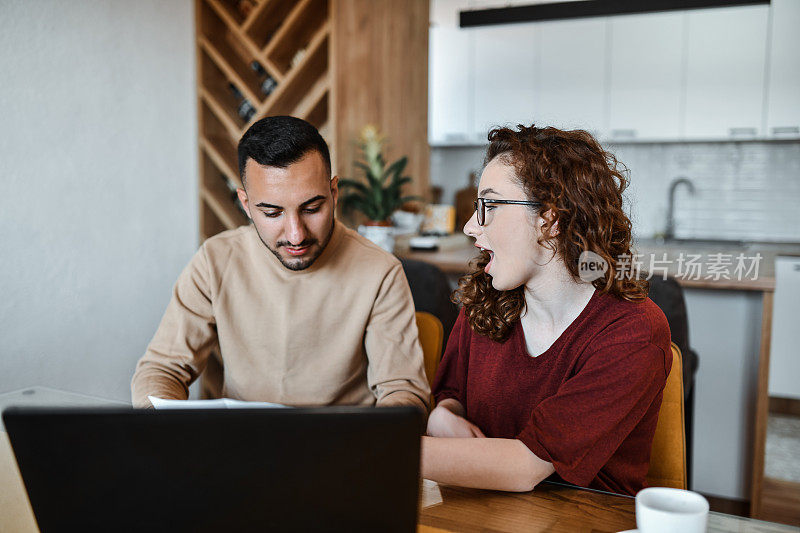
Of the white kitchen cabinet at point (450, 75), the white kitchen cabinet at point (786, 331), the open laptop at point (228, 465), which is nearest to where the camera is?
the open laptop at point (228, 465)

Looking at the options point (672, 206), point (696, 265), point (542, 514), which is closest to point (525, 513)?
point (542, 514)

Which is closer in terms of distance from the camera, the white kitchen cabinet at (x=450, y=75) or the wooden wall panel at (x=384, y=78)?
the wooden wall panel at (x=384, y=78)

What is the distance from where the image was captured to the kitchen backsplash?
4.44 m

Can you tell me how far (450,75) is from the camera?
5176 millimetres

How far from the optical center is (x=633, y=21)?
14.8 feet

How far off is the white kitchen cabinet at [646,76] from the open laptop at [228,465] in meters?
4.51

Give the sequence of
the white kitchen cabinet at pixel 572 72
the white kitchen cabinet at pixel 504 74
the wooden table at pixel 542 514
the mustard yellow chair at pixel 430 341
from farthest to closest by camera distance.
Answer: the white kitchen cabinet at pixel 504 74, the white kitchen cabinet at pixel 572 72, the mustard yellow chair at pixel 430 341, the wooden table at pixel 542 514

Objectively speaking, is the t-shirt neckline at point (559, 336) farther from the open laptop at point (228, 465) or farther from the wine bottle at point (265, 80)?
the wine bottle at point (265, 80)

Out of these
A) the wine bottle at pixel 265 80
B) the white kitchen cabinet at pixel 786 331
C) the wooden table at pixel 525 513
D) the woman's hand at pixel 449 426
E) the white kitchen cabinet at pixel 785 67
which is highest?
the white kitchen cabinet at pixel 785 67

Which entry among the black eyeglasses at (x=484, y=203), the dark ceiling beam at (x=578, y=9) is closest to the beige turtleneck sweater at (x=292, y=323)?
the black eyeglasses at (x=484, y=203)

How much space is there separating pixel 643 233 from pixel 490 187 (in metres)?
4.06

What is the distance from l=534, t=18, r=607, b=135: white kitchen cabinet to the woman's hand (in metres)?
3.76

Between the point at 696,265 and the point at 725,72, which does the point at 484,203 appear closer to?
the point at 696,265

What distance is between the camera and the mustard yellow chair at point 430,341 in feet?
5.40
